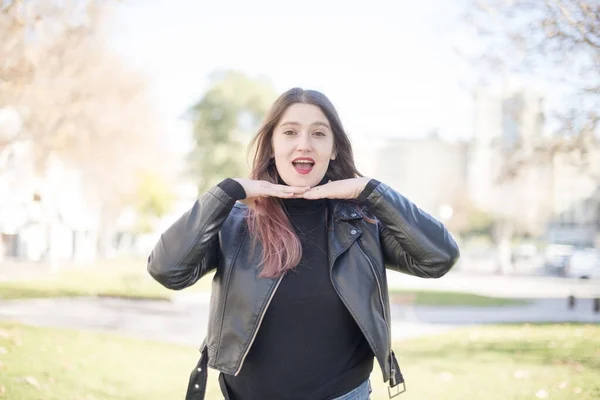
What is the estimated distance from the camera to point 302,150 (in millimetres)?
2656

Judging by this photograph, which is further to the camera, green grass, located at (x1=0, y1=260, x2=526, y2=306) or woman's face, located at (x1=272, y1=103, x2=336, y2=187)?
green grass, located at (x1=0, y1=260, x2=526, y2=306)

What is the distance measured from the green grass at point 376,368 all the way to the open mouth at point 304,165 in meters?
4.26

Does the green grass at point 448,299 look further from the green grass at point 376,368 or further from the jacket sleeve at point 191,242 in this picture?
the jacket sleeve at point 191,242

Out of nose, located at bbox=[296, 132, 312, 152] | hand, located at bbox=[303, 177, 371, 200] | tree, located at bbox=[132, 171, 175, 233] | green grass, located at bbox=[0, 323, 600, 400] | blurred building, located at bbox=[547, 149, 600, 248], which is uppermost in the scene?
nose, located at bbox=[296, 132, 312, 152]

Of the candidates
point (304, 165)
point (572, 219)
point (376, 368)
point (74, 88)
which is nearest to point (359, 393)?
point (304, 165)

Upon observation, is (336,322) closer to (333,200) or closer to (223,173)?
(333,200)

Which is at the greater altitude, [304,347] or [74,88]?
[74,88]

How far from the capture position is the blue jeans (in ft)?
7.93

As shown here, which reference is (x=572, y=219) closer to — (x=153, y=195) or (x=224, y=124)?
(x=224, y=124)

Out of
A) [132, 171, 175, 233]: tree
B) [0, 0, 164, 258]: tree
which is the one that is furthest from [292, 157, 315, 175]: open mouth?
[132, 171, 175, 233]: tree

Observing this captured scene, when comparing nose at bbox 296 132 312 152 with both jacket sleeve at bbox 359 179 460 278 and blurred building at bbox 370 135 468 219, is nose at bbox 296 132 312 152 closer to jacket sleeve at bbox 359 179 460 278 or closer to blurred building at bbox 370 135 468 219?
jacket sleeve at bbox 359 179 460 278

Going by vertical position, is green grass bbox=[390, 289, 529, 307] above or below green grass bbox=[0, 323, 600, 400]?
below

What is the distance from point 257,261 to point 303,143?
0.52 m

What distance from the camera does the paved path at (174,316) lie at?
11.3 m
